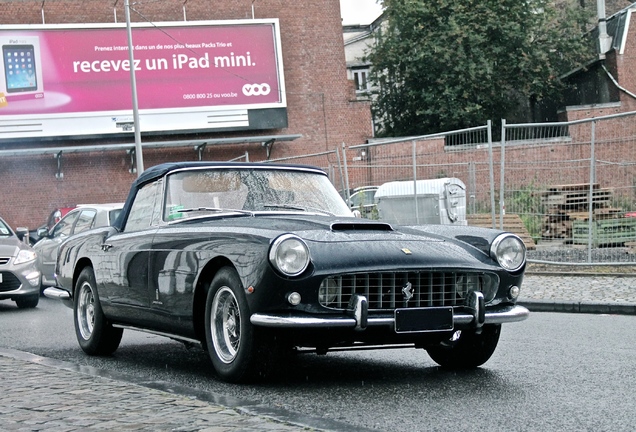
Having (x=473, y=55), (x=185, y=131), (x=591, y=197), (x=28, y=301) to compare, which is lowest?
(x=28, y=301)

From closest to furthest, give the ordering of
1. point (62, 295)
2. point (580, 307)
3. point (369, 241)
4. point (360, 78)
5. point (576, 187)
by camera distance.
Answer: point (369, 241) → point (62, 295) → point (580, 307) → point (576, 187) → point (360, 78)

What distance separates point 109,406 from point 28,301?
9.76m

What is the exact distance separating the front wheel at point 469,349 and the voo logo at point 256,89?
33806mm

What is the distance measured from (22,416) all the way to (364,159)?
53.9 feet

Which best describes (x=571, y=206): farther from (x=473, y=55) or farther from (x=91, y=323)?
(x=473, y=55)

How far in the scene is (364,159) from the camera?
2177 centimetres

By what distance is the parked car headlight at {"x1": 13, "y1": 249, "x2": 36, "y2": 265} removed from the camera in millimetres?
15159

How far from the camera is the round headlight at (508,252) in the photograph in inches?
282

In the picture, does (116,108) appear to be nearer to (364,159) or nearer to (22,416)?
(364,159)

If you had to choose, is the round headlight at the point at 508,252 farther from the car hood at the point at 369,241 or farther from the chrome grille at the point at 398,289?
the chrome grille at the point at 398,289

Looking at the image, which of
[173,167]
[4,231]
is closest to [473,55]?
[4,231]

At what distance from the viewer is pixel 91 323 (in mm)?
9148

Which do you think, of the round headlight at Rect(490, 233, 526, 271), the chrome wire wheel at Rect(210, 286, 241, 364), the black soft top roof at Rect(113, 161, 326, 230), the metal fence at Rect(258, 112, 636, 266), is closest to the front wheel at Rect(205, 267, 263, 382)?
the chrome wire wheel at Rect(210, 286, 241, 364)

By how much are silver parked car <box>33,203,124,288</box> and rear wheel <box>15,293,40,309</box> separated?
1240 millimetres
